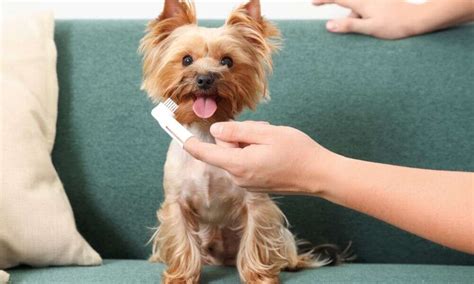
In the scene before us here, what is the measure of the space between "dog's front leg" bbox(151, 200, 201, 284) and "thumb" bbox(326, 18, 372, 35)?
2.39 feet

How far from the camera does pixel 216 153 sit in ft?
3.86

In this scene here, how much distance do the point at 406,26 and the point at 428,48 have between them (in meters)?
0.09

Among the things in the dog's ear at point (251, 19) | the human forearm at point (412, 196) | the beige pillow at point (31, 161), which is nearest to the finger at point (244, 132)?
the human forearm at point (412, 196)

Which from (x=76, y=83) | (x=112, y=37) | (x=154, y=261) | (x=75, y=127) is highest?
(x=112, y=37)

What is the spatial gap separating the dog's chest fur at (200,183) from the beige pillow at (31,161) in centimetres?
29

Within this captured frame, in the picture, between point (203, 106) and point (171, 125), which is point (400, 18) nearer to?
point (203, 106)

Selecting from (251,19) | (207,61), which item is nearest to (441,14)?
(251,19)

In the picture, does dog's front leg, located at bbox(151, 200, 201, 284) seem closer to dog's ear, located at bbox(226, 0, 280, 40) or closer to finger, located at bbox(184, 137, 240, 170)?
finger, located at bbox(184, 137, 240, 170)

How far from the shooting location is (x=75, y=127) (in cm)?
186

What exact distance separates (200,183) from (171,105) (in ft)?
0.68

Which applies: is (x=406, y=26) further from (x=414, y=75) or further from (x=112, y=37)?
(x=112, y=37)

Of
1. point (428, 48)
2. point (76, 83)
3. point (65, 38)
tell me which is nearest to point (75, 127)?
point (76, 83)

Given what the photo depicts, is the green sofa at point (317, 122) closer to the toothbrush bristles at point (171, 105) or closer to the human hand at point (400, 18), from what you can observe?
the human hand at point (400, 18)

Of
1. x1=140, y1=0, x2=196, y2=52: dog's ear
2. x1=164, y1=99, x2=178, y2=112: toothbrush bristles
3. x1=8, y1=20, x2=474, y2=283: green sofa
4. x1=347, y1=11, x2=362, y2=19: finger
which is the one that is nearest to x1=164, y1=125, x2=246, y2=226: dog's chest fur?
x1=164, y1=99, x2=178, y2=112: toothbrush bristles
